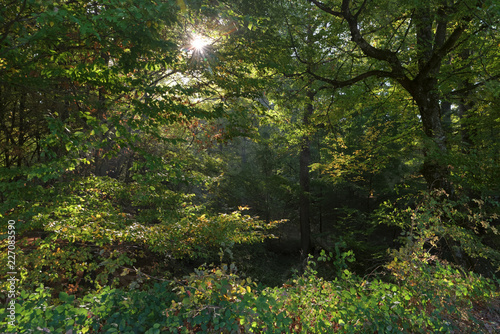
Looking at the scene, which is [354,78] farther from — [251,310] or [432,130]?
[251,310]

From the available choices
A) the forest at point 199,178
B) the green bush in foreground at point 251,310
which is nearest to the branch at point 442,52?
the forest at point 199,178

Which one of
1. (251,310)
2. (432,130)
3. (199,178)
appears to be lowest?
(251,310)

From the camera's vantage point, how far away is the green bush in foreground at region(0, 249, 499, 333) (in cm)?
239

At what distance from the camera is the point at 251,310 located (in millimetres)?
2498

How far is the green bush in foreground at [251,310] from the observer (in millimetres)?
2393

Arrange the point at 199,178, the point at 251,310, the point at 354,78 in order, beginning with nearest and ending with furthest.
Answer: the point at 251,310 < the point at 199,178 < the point at 354,78

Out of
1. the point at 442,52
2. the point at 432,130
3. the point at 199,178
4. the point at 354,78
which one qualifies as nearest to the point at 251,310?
the point at 199,178

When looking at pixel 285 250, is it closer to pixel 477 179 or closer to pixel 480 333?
pixel 477 179

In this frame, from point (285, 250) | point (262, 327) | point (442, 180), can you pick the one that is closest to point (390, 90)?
point (442, 180)

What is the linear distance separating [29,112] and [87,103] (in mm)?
3001

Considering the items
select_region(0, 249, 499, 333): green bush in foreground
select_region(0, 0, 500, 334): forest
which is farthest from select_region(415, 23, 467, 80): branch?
select_region(0, 249, 499, 333): green bush in foreground

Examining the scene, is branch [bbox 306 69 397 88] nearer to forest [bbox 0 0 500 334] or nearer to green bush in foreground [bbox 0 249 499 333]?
forest [bbox 0 0 500 334]

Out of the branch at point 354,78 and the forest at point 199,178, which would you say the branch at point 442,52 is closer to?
the forest at point 199,178

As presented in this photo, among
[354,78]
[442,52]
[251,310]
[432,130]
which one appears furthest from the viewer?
[354,78]
